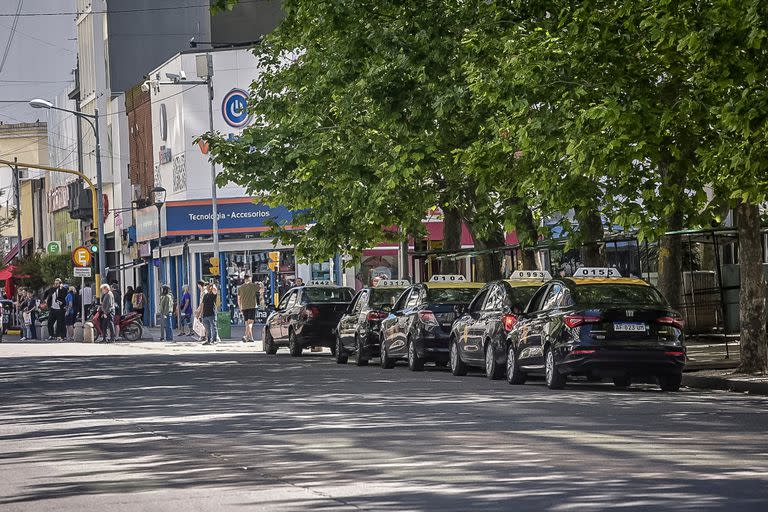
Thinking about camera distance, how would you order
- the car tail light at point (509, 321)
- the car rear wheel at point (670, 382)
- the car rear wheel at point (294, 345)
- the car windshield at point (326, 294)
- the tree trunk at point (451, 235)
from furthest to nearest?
the tree trunk at point (451, 235) < the car windshield at point (326, 294) < the car rear wheel at point (294, 345) < the car tail light at point (509, 321) < the car rear wheel at point (670, 382)

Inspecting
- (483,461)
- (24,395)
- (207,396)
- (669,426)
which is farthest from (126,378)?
(483,461)

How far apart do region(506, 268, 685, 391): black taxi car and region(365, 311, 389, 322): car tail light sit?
9.93 metres

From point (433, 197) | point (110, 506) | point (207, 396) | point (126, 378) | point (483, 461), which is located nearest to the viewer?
point (110, 506)

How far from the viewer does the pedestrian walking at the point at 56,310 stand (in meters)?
61.1

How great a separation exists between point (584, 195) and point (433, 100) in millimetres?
4338

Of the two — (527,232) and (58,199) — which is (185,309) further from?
(58,199)

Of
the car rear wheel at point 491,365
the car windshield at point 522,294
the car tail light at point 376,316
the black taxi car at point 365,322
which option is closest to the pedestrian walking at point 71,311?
the black taxi car at point 365,322

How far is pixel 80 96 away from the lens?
9838cm

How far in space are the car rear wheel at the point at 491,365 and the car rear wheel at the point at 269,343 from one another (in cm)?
1511

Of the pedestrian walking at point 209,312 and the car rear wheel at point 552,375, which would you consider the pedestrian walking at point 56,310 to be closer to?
the pedestrian walking at point 209,312

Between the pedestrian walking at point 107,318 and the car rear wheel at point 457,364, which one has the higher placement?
the pedestrian walking at point 107,318

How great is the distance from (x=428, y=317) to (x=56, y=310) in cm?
3433

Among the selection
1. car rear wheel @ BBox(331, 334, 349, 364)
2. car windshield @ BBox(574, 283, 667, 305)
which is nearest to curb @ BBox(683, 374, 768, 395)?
car windshield @ BBox(574, 283, 667, 305)

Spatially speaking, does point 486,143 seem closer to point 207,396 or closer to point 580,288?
point 580,288
